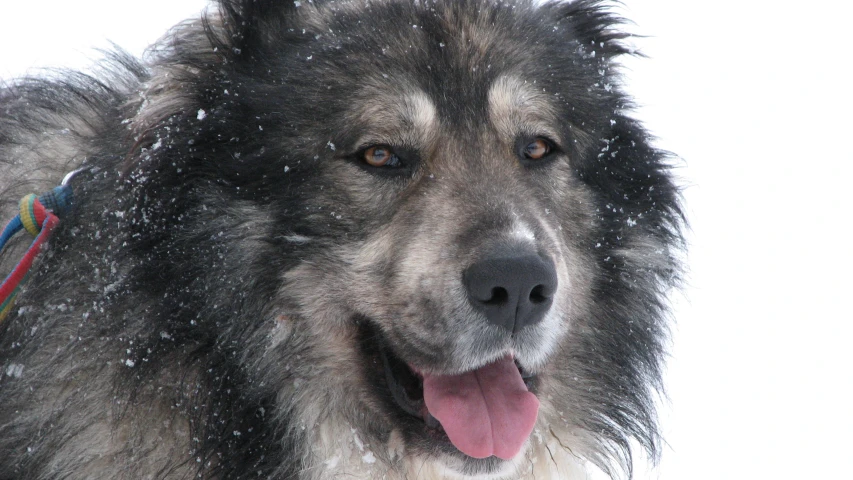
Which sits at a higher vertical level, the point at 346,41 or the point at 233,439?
the point at 346,41

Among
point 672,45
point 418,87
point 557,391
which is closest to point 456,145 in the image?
point 418,87

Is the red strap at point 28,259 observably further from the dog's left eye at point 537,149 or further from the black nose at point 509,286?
the dog's left eye at point 537,149

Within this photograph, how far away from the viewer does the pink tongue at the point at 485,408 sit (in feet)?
9.89

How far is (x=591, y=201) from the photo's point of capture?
3.45 metres

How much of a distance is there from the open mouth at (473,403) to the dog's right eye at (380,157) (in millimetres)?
599

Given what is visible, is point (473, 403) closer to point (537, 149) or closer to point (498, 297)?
point (498, 297)

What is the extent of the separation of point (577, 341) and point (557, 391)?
19 cm

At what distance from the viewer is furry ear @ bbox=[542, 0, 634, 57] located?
12.4 ft

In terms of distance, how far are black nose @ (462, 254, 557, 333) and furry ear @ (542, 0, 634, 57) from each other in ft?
4.26

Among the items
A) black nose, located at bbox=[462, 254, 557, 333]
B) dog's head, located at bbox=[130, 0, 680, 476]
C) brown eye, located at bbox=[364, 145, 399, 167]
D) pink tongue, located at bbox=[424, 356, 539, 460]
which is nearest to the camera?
black nose, located at bbox=[462, 254, 557, 333]

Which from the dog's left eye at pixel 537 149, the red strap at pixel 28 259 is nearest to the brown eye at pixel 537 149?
the dog's left eye at pixel 537 149

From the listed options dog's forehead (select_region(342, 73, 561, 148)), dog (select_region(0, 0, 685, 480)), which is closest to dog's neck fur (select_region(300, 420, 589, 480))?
dog (select_region(0, 0, 685, 480))

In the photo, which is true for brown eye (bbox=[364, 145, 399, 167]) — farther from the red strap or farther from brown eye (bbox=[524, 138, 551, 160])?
the red strap

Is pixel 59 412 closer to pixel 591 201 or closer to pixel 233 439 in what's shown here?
pixel 233 439
